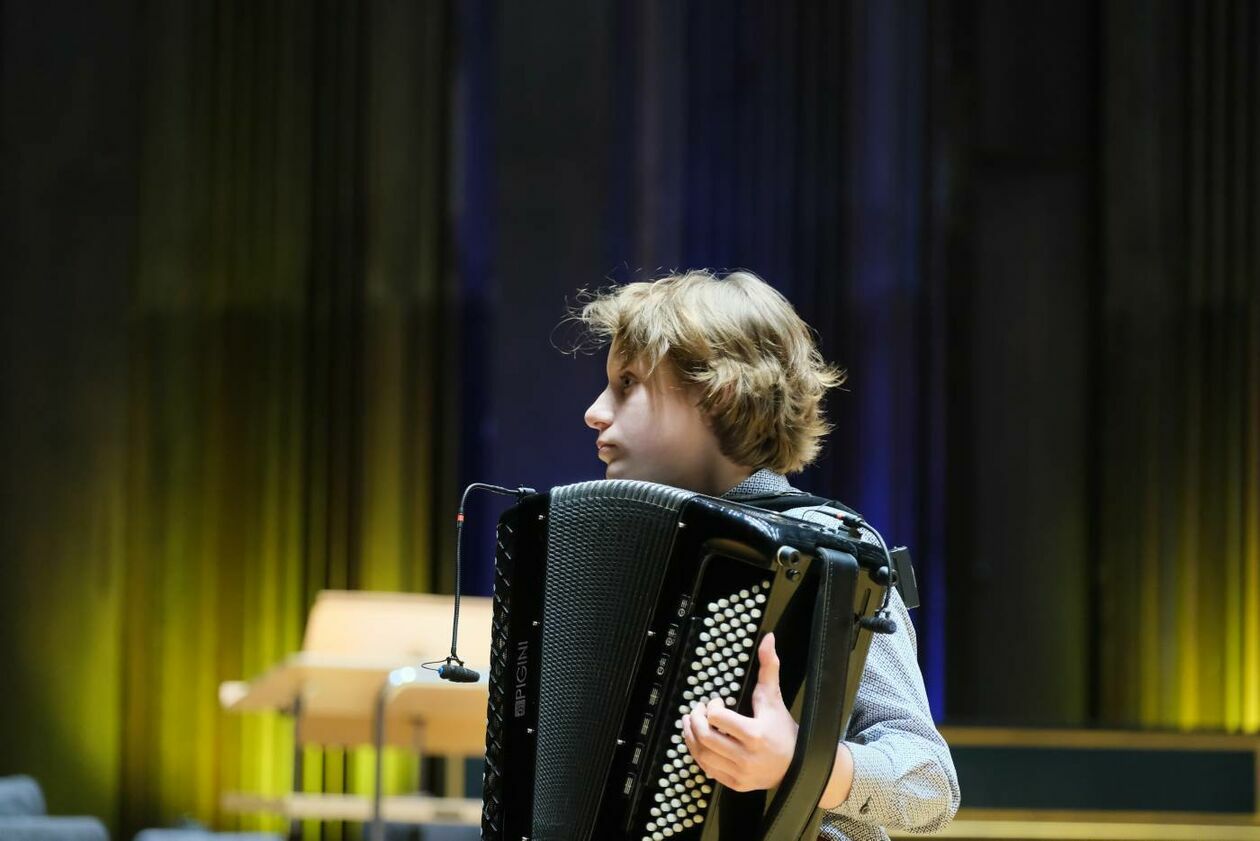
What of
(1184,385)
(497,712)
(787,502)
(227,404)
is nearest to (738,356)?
(787,502)

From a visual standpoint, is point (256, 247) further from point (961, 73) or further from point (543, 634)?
point (543, 634)

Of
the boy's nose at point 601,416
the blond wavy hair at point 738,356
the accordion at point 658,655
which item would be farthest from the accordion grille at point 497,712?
the blond wavy hair at point 738,356

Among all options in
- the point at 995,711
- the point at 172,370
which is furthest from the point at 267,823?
the point at 995,711

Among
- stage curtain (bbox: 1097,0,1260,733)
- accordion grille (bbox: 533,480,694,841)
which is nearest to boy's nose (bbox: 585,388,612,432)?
accordion grille (bbox: 533,480,694,841)

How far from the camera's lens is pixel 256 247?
194 inches

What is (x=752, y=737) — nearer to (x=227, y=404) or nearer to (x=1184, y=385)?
(x=227, y=404)

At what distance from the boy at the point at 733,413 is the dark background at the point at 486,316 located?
320 cm

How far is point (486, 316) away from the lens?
4.99 metres

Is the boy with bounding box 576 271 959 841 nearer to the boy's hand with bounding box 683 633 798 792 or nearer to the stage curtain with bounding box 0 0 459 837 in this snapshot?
the boy's hand with bounding box 683 633 798 792

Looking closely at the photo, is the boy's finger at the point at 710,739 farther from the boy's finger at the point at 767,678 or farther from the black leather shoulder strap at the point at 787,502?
the black leather shoulder strap at the point at 787,502

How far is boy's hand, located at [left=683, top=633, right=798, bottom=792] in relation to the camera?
1352mm

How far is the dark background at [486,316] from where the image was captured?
4879mm

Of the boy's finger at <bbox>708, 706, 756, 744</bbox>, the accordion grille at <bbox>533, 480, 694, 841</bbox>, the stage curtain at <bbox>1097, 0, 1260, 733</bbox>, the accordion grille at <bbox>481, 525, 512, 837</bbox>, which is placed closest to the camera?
the boy's finger at <bbox>708, 706, 756, 744</bbox>

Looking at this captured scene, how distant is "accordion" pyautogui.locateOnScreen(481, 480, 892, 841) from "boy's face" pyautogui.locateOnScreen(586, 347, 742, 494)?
101mm
